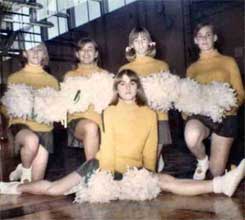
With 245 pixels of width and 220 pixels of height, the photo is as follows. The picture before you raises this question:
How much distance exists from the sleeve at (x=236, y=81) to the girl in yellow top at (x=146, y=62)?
0.42 ft

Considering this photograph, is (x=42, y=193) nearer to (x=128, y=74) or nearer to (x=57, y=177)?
(x=57, y=177)

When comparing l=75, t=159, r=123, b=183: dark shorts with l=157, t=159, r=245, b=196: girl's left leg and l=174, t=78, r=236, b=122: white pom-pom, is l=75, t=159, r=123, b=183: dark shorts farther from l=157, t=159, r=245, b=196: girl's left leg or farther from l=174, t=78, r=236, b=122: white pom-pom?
l=174, t=78, r=236, b=122: white pom-pom

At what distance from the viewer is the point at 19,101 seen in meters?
0.94

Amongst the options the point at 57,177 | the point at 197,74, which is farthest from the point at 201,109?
the point at 57,177

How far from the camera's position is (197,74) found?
0.92 metres

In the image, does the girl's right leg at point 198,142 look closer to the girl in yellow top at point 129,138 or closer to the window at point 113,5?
the girl in yellow top at point 129,138

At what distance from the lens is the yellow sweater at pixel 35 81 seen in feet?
3.07

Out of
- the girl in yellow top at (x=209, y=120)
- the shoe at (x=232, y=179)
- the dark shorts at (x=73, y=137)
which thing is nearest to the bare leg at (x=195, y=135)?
the girl in yellow top at (x=209, y=120)

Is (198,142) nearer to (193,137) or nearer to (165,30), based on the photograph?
(193,137)

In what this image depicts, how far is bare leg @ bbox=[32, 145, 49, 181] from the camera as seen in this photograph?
989 millimetres

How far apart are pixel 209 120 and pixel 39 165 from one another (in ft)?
1.23

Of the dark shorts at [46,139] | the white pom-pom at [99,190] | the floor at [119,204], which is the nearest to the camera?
the floor at [119,204]

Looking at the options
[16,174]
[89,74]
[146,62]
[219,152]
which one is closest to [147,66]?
[146,62]

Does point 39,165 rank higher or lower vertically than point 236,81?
lower
